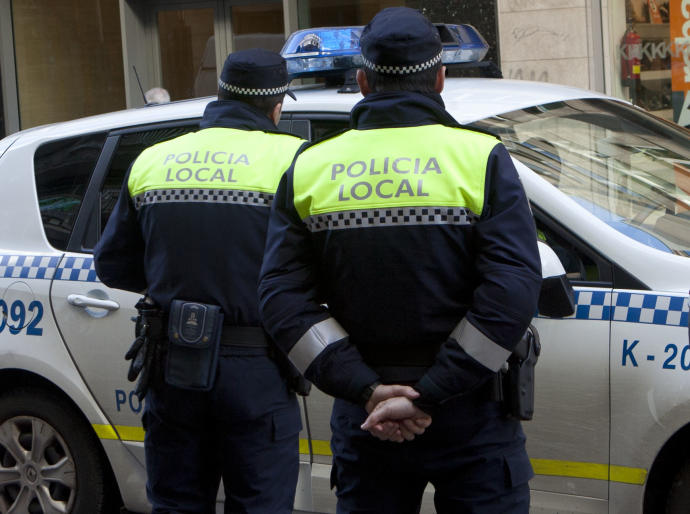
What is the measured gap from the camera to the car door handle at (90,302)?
157 inches

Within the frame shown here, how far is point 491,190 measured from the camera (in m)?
2.43

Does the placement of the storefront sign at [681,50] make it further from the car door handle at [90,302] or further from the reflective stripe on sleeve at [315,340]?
the reflective stripe on sleeve at [315,340]

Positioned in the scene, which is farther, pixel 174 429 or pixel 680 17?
pixel 680 17

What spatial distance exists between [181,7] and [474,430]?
8872 millimetres

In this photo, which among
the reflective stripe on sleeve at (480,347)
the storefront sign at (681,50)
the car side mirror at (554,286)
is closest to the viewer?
the reflective stripe on sleeve at (480,347)

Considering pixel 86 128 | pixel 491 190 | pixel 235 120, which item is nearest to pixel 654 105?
pixel 86 128

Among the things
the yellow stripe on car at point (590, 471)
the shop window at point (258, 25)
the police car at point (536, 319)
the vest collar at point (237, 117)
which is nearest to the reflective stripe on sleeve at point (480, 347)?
the police car at point (536, 319)

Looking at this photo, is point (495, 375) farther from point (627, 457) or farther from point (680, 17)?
point (680, 17)

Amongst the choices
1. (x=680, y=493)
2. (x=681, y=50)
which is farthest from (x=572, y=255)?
(x=681, y=50)

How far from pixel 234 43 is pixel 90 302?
6.82m

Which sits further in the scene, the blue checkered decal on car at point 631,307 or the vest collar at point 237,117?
the vest collar at point 237,117

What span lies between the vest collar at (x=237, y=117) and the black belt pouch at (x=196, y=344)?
1.78 feet

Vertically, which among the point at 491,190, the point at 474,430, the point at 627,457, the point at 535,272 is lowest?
the point at 627,457

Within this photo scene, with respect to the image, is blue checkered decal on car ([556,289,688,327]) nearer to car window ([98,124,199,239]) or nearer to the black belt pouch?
the black belt pouch
